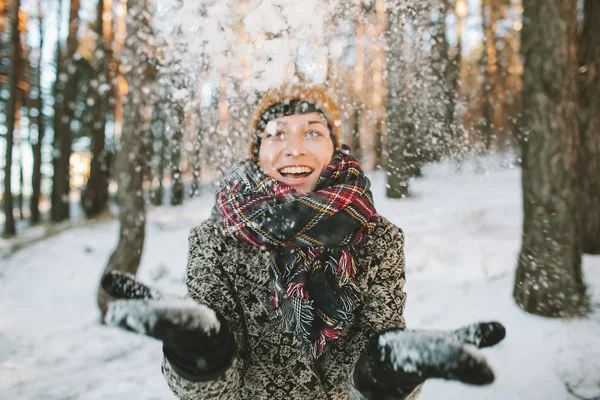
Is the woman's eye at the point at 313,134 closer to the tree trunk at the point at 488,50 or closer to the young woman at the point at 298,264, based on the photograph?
the young woman at the point at 298,264

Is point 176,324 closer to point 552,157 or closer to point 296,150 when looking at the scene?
point 296,150

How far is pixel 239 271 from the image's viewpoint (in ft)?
4.88

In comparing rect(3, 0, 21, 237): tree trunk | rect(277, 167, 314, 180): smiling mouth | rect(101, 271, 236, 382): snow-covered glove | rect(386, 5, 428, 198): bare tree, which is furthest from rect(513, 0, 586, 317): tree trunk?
rect(3, 0, 21, 237): tree trunk

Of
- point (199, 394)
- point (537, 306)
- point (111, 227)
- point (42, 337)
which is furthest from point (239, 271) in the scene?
point (111, 227)

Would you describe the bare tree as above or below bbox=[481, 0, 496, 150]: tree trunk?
below

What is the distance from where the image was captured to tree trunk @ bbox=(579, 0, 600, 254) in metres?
4.57

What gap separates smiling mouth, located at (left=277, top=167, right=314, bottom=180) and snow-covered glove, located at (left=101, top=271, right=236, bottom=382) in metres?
0.62

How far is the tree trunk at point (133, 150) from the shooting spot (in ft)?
14.2

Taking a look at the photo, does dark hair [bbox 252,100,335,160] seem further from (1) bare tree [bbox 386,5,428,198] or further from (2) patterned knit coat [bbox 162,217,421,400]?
(1) bare tree [bbox 386,5,428,198]

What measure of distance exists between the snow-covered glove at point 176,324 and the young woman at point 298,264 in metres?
0.14

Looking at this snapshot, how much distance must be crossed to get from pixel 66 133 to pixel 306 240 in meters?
14.4

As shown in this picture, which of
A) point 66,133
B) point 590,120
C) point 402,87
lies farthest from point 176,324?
point 66,133

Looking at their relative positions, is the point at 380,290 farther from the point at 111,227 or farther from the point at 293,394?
the point at 111,227

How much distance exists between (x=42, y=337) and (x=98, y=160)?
10267 mm
